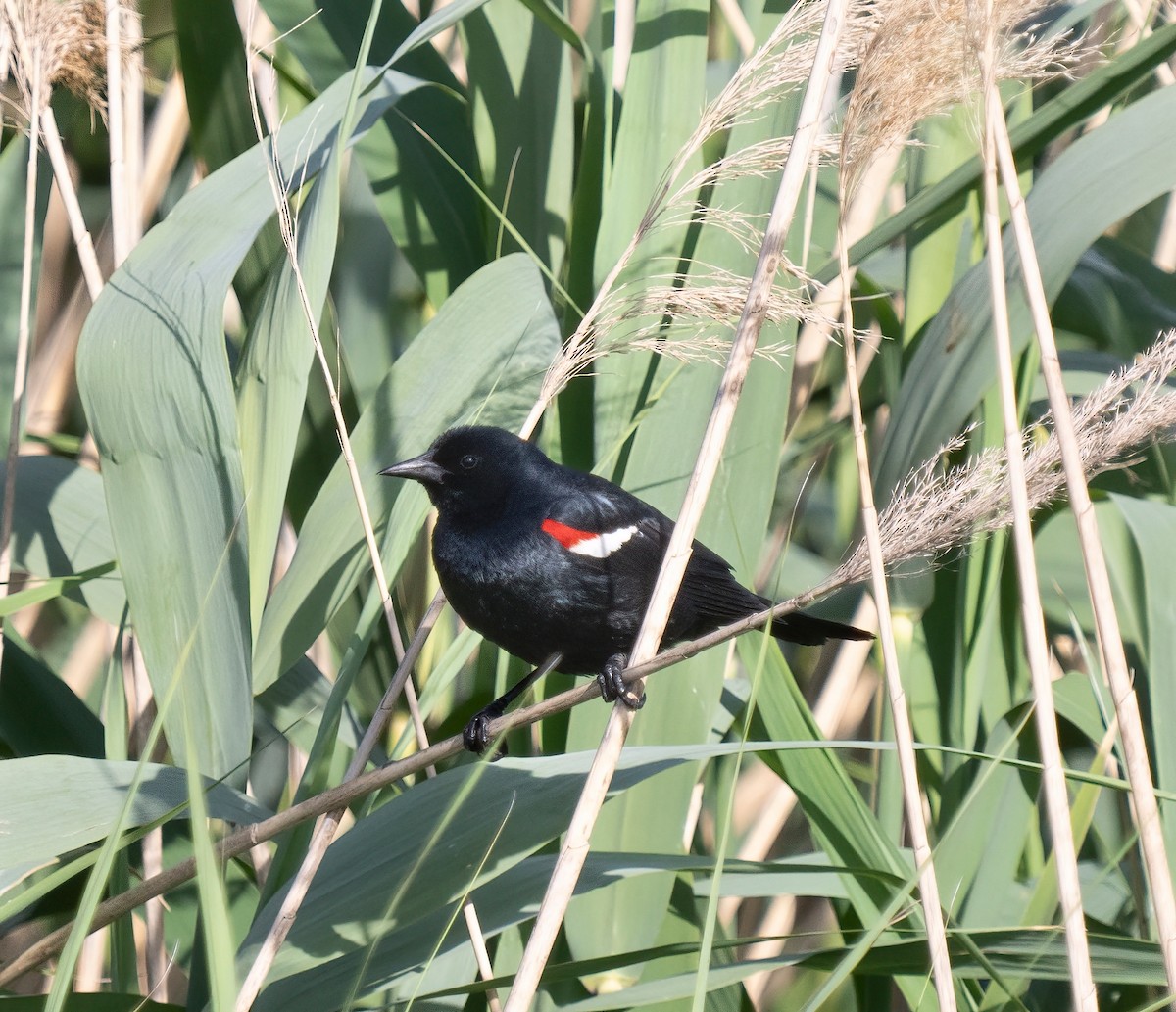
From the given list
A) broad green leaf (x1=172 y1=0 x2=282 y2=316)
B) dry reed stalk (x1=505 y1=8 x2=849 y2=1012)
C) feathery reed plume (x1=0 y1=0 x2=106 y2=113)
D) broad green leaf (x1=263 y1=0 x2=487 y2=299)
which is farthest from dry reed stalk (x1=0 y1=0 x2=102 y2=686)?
dry reed stalk (x1=505 y1=8 x2=849 y2=1012)

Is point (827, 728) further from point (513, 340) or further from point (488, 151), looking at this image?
point (488, 151)

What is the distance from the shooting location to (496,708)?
4.91 ft

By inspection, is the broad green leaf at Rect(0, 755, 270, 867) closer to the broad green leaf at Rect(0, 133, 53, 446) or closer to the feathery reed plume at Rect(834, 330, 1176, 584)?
the feathery reed plume at Rect(834, 330, 1176, 584)

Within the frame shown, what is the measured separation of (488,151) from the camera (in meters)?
1.62

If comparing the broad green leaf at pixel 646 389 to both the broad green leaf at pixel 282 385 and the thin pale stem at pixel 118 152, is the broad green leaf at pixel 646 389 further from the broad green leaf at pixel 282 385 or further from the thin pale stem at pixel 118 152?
the thin pale stem at pixel 118 152

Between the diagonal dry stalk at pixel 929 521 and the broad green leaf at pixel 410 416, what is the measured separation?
28cm

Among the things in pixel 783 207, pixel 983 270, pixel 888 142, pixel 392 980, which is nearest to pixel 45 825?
pixel 392 980

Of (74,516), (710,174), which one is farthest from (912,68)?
(74,516)

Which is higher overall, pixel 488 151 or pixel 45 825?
pixel 488 151

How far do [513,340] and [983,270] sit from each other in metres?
0.60

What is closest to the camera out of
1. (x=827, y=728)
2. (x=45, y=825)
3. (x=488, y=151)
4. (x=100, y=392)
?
(x=45, y=825)

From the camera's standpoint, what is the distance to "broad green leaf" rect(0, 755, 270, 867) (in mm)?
969

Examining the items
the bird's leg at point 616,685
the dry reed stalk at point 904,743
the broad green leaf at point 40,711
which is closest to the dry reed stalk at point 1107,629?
the dry reed stalk at point 904,743

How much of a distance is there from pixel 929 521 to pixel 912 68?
45 centimetres
